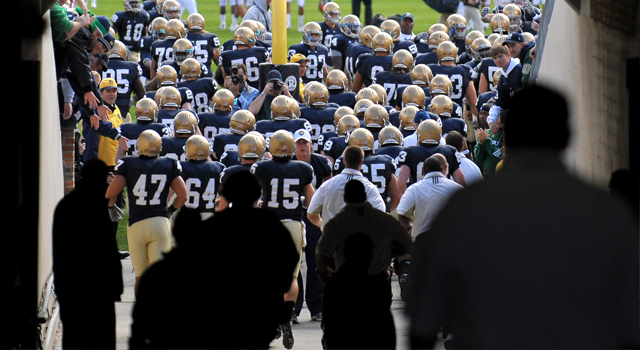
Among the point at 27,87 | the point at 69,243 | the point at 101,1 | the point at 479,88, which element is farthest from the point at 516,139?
the point at 101,1

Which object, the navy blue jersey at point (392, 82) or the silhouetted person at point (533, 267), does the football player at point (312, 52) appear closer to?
the navy blue jersey at point (392, 82)

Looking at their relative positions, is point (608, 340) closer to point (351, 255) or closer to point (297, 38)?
point (351, 255)

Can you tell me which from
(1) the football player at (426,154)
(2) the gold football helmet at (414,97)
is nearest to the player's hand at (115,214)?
(1) the football player at (426,154)

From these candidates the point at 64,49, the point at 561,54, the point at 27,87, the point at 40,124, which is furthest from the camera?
the point at 64,49

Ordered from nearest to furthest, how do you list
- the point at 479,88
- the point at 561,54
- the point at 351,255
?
the point at 351,255, the point at 561,54, the point at 479,88

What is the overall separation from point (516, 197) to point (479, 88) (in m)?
12.2

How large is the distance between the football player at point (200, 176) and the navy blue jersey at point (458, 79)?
5882mm

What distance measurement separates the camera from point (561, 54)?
9.92 m

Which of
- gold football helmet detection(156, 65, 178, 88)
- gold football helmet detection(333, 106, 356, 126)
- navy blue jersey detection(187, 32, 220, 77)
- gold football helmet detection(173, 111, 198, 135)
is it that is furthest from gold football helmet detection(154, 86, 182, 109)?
navy blue jersey detection(187, 32, 220, 77)

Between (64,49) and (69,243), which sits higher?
(64,49)

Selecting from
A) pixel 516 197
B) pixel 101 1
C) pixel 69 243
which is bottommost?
pixel 69 243

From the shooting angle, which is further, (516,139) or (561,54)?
(561,54)

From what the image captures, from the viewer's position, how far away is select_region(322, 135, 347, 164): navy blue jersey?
38.1 ft

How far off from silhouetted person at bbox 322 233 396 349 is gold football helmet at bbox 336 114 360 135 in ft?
19.6
